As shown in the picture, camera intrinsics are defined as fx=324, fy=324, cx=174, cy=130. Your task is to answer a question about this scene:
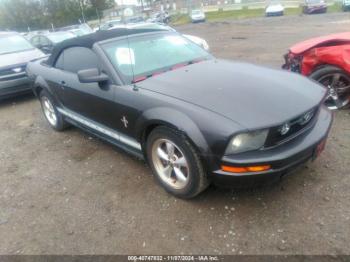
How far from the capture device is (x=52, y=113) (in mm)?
5363

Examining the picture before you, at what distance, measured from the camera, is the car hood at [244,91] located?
2691 mm

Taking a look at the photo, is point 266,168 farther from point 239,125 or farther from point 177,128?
point 177,128

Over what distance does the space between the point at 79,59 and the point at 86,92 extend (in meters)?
0.52

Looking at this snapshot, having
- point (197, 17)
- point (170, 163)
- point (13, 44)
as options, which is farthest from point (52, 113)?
point (197, 17)

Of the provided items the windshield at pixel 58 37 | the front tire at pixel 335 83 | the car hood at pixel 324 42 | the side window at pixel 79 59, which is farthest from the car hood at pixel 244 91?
the windshield at pixel 58 37

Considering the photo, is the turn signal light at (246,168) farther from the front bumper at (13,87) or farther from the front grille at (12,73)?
the front grille at (12,73)

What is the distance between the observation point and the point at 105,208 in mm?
3281

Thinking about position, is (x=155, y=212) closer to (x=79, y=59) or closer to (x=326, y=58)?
(x=79, y=59)

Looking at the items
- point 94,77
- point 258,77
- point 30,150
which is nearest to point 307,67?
point 258,77

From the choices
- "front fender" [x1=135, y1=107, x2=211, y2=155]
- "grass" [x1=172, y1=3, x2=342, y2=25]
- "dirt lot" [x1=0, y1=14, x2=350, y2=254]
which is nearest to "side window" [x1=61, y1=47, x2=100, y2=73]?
"front fender" [x1=135, y1=107, x2=211, y2=155]

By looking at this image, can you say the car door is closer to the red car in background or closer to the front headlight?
the front headlight

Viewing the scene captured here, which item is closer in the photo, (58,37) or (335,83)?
(335,83)

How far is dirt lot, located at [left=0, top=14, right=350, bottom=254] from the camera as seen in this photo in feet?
8.85

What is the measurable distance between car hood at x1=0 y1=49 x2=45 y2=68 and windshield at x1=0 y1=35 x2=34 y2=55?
10.5 inches
